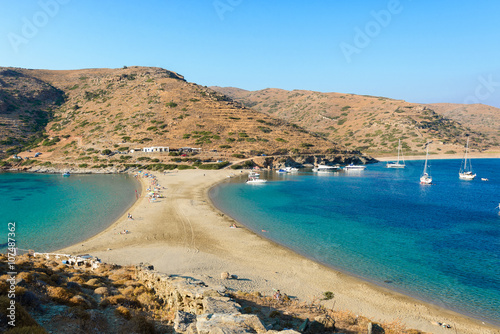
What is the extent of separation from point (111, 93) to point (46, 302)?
161 metres

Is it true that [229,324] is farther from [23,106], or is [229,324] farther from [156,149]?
[23,106]

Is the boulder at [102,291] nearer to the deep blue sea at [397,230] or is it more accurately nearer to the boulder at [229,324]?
the boulder at [229,324]

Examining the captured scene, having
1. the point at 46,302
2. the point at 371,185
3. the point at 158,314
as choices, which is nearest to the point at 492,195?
the point at 371,185

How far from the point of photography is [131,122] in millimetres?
121625

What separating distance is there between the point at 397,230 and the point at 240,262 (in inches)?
904

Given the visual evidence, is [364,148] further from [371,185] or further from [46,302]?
[46,302]

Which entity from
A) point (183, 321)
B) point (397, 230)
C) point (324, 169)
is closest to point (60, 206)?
point (183, 321)

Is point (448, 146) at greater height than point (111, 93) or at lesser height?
lesser

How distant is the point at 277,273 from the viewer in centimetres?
2414

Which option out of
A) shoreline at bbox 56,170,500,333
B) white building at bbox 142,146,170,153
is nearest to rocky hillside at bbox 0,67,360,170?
white building at bbox 142,146,170,153

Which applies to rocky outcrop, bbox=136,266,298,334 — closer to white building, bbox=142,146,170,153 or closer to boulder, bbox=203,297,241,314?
boulder, bbox=203,297,241,314

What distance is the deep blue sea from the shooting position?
22922 mm

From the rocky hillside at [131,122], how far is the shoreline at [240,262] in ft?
210

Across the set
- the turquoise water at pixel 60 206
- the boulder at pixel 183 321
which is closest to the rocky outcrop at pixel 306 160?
the turquoise water at pixel 60 206
